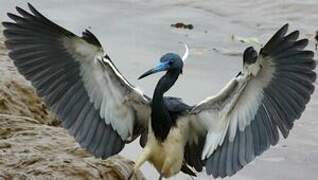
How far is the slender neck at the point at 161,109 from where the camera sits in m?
4.98

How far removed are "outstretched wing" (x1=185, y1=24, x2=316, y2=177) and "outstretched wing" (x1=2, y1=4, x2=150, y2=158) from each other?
15.5 inches

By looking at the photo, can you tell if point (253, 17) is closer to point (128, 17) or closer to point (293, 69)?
point (128, 17)

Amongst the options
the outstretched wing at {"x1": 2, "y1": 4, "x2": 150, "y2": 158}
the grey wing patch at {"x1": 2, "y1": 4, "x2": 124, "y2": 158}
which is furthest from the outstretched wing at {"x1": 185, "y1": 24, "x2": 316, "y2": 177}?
the grey wing patch at {"x1": 2, "y1": 4, "x2": 124, "y2": 158}

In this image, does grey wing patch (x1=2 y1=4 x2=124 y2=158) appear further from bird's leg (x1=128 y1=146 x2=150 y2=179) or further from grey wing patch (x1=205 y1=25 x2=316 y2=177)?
grey wing patch (x1=205 y1=25 x2=316 y2=177)

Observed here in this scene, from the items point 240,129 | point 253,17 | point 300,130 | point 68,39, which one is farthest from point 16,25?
point 253,17

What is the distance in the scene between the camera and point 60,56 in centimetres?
503

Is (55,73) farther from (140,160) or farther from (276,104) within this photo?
(276,104)

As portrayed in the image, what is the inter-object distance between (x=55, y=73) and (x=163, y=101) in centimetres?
57

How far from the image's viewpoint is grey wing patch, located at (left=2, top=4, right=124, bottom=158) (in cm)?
495

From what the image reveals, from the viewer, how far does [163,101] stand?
199 inches

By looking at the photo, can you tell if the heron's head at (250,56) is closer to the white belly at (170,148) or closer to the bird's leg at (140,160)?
the white belly at (170,148)

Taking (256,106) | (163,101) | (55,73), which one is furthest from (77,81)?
(256,106)

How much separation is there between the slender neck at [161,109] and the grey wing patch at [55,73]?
0.90 ft

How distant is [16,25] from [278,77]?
1.32m
